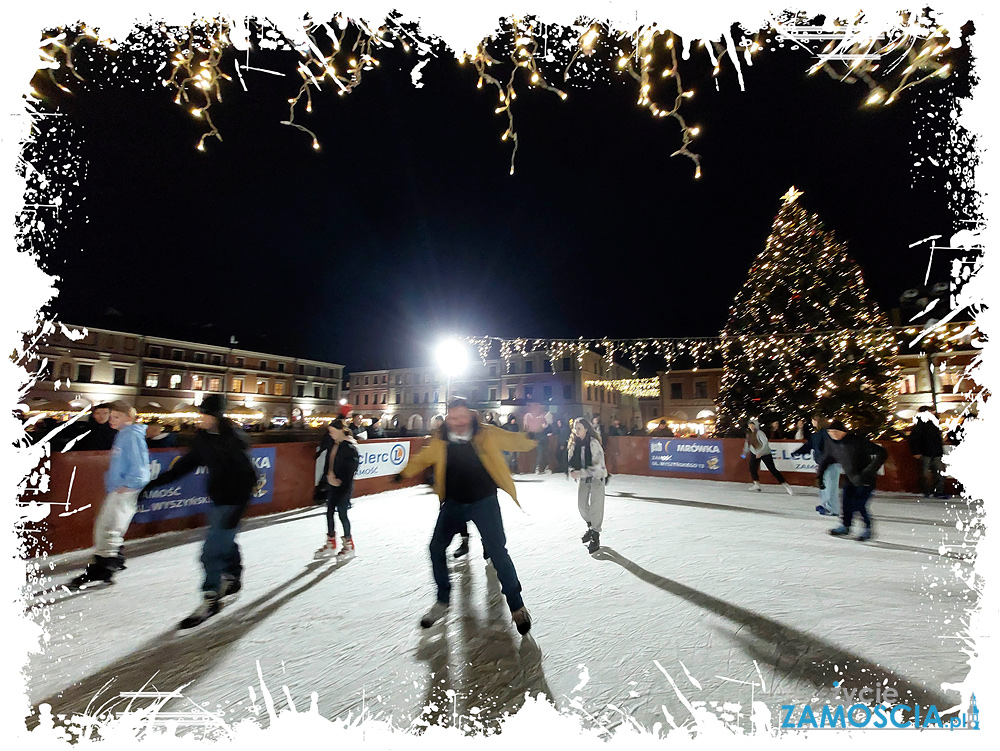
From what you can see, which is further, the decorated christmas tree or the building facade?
the building facade

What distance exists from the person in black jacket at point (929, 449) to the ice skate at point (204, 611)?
10866 millimetres

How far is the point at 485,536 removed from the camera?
3092 millimetres

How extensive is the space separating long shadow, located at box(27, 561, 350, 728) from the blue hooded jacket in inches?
63.9

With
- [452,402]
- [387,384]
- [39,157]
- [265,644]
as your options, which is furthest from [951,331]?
[387,384]

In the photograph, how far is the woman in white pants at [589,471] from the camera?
5.30m

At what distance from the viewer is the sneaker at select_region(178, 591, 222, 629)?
10.4ft

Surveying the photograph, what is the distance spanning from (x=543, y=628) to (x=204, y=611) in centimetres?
264

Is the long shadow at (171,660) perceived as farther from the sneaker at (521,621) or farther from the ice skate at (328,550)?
the sneaker at (521,621)

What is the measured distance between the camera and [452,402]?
326 centimetres

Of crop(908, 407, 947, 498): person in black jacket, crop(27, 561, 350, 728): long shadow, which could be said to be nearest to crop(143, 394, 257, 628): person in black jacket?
crop(27, 561, 350, 728): long shadow

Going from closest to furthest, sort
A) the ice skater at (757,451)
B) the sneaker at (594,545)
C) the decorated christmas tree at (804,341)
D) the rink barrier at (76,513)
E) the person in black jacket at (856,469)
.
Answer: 1. the rink barrier at (76,513)
2. the sneaker at (594,545)
3. the person in black jacket at (856,469)
4. the ice skater at (757,451)
5. the decorated christmas tree at (804,341)

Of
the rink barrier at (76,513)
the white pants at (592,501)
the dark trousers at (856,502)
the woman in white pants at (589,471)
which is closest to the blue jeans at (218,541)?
the rink barrier at (76,513)

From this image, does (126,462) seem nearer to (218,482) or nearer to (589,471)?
(218,482)

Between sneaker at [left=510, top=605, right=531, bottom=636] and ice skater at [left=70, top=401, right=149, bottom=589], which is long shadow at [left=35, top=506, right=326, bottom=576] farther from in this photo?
sneaker at [left=510, top=605, right=531, bottom=636]
